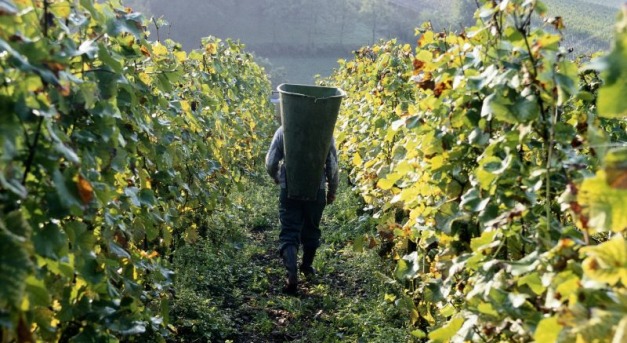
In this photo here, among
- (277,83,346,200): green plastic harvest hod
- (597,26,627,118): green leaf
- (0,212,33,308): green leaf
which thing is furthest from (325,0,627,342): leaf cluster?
(277,83,346,200): green plastic harvest hod

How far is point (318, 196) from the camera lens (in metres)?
5.53

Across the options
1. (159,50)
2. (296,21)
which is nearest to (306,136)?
(159,50)

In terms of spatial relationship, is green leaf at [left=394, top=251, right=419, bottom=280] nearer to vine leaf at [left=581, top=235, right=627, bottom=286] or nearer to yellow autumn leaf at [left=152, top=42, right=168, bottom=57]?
vine leaf at [left=581, top=235, right=627, bottom=286]

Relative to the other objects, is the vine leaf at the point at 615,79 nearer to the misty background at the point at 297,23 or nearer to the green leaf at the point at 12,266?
the green leaf at the point at 12,266

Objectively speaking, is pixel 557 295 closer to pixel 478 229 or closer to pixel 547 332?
pixel 547 332

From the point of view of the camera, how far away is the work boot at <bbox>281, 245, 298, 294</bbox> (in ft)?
17.8

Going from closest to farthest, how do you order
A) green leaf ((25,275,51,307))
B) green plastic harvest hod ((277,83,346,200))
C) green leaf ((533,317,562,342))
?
1. green leaf ((533,317,562,342))
2. green leaf ((25,275,51,307))
3. green plastic harvest hod ((277,83,346,200))

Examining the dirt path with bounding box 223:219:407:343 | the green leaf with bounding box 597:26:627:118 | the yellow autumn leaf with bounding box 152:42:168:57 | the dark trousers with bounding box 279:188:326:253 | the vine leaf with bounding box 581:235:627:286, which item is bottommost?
the dirt path with bounding box 223:219:407:343

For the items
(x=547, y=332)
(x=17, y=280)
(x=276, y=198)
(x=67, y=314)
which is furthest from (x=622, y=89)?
(x=276, y=198)

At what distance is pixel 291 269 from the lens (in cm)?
543

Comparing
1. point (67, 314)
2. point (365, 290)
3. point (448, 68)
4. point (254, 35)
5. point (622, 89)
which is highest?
point (254, 35)

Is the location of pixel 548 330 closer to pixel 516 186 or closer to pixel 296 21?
pixel 516 186

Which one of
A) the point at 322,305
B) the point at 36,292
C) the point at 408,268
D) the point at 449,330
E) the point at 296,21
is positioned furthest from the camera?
the point at 296,21

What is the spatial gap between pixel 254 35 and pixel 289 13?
14.3 feet
